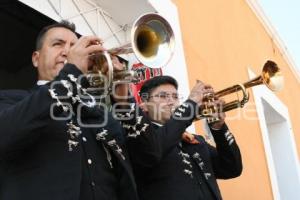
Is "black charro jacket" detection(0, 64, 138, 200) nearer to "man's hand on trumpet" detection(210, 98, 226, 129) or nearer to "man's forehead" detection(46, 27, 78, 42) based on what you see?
"man's forehead" detection(46, 27, 78, 42)

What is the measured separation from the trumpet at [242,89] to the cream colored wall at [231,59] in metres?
0.72

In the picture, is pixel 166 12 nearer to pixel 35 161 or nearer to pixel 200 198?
pixel 200 198

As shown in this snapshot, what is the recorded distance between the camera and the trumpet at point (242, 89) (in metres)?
2.84

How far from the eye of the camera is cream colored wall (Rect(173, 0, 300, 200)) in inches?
175

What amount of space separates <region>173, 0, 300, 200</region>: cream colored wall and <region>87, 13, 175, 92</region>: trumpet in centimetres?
144

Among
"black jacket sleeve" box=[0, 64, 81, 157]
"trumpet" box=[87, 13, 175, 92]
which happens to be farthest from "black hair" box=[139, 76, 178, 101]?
"black jacket sleeve" box=[0, 64, 81, 157]

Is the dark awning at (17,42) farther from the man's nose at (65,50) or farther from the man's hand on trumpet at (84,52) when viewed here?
the man's hand on trumpet at (84,52)

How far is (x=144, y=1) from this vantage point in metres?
3.71

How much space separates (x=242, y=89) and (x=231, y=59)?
7.95 feet

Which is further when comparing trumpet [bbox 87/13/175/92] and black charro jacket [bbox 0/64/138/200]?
trumpet [bbox 87/13/175/92]

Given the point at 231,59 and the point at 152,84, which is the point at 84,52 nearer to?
the point at 152,84

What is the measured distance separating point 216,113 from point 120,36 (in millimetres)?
1332

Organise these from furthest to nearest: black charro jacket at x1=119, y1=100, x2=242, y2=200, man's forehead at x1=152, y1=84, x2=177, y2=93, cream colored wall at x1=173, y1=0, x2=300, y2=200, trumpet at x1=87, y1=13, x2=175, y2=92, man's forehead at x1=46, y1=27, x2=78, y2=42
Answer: cream colored wall at x1=173, y1=0, x2=300, y2=200
man's forehead at x1=152, y1=84, x2=177, y2=93
man's forehead at x1=46, y1=27, x2=78, y2=42
black charro jacket at x1=119, y1=100, x2=242, y2=200
trumpet at x1=87, y1=13, x2=175, y2=92

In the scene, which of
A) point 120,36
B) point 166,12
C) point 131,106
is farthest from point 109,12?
point 131,106
